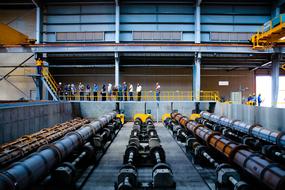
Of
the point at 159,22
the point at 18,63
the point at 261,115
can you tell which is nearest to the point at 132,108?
the point at 159,22

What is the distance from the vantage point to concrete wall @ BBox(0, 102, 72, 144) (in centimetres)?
968

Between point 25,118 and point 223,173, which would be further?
point 25,118

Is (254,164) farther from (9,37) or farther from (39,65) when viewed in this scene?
(9,37)

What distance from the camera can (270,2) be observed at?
21.6 m

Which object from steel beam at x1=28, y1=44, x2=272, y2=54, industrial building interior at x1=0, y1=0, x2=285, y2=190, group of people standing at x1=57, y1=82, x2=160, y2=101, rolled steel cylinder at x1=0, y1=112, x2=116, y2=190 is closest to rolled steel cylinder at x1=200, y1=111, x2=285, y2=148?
industrial building interior at x1=0, y1=0, x2=285, y2=190

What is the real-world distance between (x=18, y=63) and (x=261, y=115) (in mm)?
21806

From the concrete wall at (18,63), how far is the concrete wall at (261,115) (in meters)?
18.3

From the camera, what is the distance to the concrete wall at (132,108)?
2030 cm

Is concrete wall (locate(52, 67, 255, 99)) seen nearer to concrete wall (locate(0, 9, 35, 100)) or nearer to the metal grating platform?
concrete wall (locate(0, 9, 35, 100))

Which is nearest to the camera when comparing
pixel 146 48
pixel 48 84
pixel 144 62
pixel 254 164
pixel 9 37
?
pixel 254 164

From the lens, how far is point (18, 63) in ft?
75.9

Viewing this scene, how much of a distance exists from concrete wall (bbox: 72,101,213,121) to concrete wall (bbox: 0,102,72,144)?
13.4 ft

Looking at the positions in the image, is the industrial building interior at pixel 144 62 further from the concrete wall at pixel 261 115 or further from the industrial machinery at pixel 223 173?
the industrial machinery at pixel 223 173

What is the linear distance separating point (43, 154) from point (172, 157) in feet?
16.5
